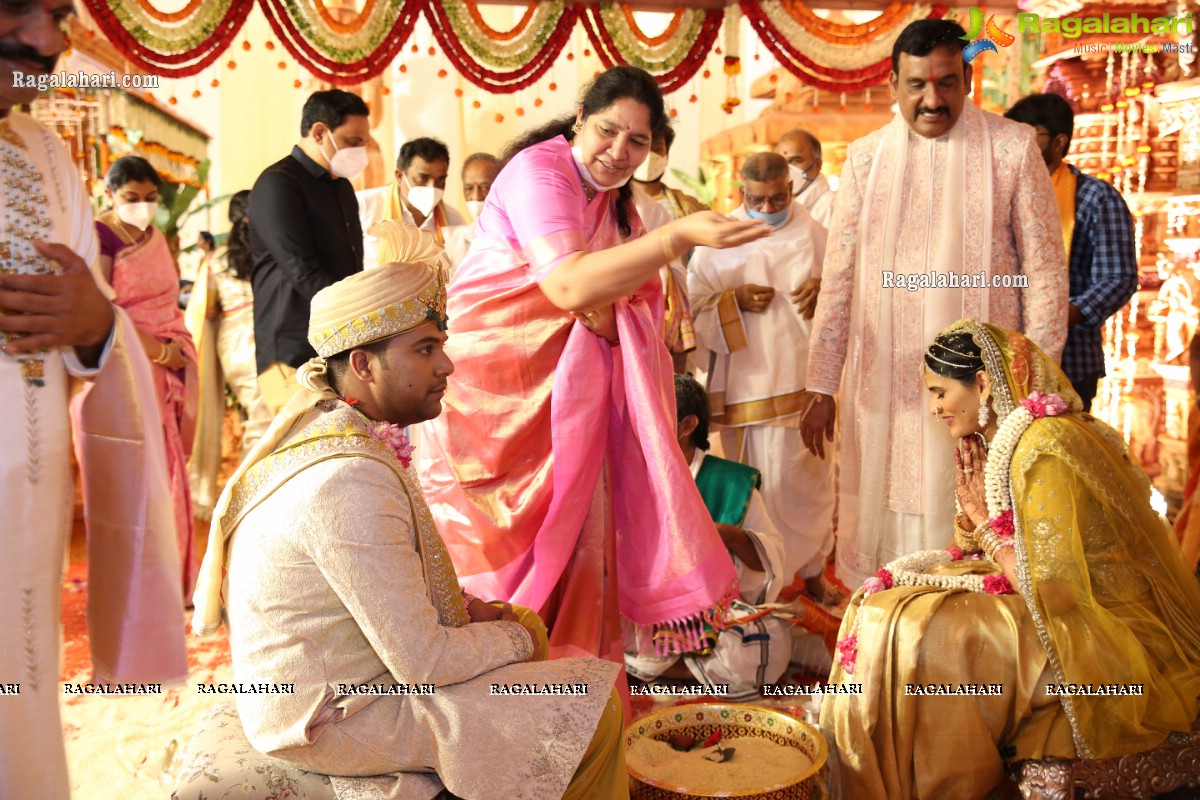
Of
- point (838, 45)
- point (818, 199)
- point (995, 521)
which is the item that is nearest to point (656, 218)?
point (818, 199)

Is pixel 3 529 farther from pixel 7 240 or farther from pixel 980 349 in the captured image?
pixel 980 349

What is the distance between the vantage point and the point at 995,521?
259 centimetres

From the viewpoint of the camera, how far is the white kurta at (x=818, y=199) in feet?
17.4

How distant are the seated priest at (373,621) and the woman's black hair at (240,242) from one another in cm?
390

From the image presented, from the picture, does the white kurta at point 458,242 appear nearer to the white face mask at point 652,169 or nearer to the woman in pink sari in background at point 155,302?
the white face mask at point 652,169

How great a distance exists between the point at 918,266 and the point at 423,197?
2591mm

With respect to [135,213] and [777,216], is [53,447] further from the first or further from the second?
[777,216]

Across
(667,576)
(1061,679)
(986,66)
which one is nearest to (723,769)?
(667,576)

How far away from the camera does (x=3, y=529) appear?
5.58 feet

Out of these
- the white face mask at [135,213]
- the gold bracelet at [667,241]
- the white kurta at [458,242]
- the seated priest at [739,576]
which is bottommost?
the seated priest at [739,576]

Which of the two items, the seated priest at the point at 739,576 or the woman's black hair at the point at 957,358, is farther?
the seated priest at the point at 739,576

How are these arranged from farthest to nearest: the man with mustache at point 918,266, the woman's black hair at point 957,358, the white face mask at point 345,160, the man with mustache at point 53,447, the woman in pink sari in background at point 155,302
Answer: the woman in pink sari in background at point 155,302, the white face mask at point 345,160, the man with mustache at point 918,266, the woman's black hair at point 957,358, the man with mustache at point 53,447

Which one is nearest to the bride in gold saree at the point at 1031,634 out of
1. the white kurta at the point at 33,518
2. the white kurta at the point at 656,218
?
the white kurta at the point at 33,518

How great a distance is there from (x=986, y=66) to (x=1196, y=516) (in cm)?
442
